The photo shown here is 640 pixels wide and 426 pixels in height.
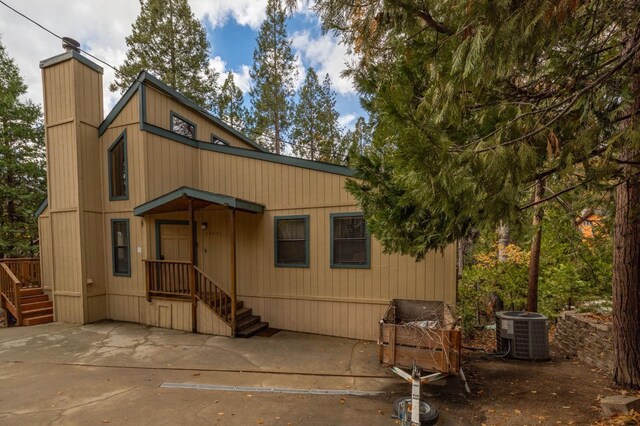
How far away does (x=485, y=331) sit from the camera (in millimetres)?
7273

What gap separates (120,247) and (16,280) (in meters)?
2.77

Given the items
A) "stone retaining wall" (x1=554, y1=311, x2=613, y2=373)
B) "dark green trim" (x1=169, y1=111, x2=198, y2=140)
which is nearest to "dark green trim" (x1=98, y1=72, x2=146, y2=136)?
"dark green trim" (x1=169, y1=111, x2=198, y2=140)

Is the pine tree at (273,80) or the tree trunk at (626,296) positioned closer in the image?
the tree trunk at (626,296)

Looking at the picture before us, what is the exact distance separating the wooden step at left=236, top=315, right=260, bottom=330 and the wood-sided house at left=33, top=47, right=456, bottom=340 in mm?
23

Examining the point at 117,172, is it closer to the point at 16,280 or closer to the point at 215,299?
the point at 16,280

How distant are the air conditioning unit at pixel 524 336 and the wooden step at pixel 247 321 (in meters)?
4.94

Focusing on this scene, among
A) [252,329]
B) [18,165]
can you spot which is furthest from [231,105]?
[252,329]

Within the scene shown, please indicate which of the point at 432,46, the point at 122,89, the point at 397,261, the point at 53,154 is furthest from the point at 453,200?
the point at 122,89

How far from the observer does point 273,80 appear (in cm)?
1517

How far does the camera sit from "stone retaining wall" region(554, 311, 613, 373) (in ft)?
14.2

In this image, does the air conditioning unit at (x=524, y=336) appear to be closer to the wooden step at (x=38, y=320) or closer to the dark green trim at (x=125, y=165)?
the dark green trim at (x=125, y=165)

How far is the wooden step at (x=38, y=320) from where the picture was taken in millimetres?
7449

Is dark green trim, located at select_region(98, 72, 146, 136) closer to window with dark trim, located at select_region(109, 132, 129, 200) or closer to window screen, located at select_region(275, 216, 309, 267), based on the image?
window with dark trim, located at select_region(109, 132, 129, 200)

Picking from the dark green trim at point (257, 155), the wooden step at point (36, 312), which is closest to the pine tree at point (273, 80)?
the dark green trim at point (257, 155)
